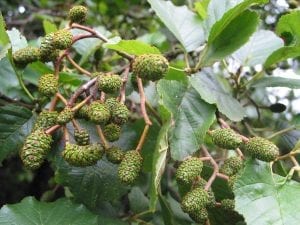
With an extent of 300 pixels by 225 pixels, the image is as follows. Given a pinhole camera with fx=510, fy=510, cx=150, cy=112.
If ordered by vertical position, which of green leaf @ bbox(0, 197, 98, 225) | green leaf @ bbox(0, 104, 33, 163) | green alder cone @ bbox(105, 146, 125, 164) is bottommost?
green leaf @ bbox(0, 197, 98, 225)

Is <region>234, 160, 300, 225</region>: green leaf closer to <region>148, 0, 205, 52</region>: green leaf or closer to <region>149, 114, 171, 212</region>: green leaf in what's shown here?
<region>149, 114, 171, 212</region>: green leaf

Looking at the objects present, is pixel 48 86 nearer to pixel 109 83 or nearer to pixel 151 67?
pixel 109 83

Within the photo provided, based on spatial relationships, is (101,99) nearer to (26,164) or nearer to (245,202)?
(26,164)

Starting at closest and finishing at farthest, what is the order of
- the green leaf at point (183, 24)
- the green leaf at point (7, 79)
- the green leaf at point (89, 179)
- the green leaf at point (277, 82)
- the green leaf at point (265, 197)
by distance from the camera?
the green leaf at point (265, 197) → the green leaf at point (89, 179) → the green leaf at point (277, 82) → the green leaf at point (183, 24) → the green leaf at point (7, 79)

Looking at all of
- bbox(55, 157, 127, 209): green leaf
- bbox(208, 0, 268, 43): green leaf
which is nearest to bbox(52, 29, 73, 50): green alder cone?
bbox(55, 157, 127, 209): green leaf

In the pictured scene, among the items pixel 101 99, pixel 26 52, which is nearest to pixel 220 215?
pixel 101 99

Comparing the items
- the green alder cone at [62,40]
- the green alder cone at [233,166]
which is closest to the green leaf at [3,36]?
the green alder cone at [62,40]

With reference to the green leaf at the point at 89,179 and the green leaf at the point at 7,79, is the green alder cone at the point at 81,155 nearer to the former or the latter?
the green leaf at the point at 89,179
